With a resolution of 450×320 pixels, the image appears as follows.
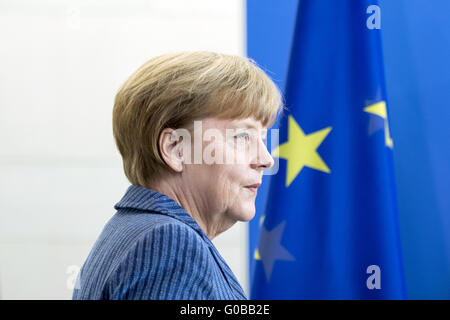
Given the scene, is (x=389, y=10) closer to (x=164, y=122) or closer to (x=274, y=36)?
(x=274, y=36)

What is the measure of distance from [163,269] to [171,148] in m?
0.27

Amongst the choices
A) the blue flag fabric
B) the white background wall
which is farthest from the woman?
the white background wall

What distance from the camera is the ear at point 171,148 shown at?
90cm

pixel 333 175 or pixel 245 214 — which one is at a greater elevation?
pixel 333 175

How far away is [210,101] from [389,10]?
114 cm

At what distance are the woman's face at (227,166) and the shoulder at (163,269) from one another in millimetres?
212

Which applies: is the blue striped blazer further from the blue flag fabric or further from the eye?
the blue flag fabric

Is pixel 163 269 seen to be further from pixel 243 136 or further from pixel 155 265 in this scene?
pixel 243 136

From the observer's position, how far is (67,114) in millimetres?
1897

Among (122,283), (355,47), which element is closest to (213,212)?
(122,283)

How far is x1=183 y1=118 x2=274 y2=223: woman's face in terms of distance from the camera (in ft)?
3.04

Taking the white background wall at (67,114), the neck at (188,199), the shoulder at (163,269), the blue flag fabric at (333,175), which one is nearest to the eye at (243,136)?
the neck at (188,199)

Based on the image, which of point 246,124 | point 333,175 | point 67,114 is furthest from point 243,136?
point 67,114

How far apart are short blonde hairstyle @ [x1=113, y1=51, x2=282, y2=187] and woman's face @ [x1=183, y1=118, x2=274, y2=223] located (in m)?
0.02
